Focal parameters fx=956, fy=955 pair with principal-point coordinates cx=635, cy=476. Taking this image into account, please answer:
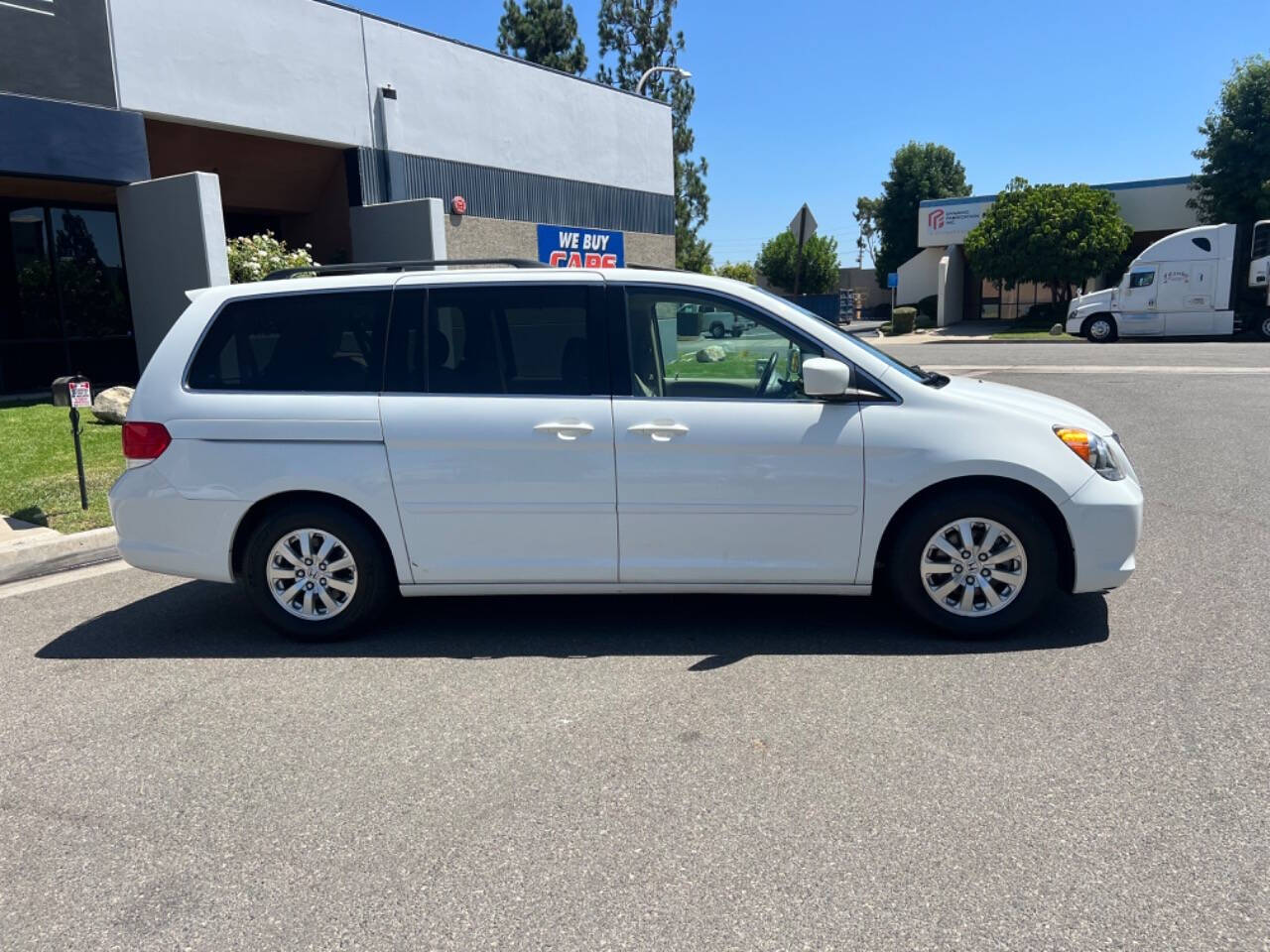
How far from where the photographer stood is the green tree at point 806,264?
63562mm

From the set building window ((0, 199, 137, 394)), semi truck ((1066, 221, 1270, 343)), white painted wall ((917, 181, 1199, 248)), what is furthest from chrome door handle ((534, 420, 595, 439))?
white painted wall ((917, 181, 1199, 248))

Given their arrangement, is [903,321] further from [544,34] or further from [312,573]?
[312,573]

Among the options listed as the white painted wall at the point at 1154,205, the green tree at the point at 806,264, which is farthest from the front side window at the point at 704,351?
the green tree at the point at 806,264

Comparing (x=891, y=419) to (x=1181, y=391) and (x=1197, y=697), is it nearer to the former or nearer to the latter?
(x=1197, y=697)

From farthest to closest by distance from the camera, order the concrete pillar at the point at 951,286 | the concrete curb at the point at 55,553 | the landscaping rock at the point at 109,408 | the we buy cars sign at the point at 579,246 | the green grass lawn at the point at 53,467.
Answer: the concrete pillar at the point at 951,286
the we buy cars sign at the point at 579,246
the landscaping rock at the point at 109,408
the green grass lawn at the point at 53,467
the concrete curb at the point at 55,553

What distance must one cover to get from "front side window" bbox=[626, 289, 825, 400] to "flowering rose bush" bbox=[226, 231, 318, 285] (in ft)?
35.7

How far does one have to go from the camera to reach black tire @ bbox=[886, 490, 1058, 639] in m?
4.54

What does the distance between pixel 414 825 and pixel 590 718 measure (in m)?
0.94

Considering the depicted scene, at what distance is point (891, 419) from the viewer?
4.56 meters

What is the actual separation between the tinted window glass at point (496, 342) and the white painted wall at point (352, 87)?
1096 cm

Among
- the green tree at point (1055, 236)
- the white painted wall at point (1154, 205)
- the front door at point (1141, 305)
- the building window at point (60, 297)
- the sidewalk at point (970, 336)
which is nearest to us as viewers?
the building window at point (60, 297)

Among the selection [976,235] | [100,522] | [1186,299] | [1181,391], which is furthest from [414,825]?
[976,235]

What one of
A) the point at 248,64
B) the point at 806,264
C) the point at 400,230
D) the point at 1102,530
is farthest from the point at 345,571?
the point at 806,264

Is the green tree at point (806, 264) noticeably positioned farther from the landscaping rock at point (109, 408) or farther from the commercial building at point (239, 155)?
the landscaping rock at point (109, 408)
